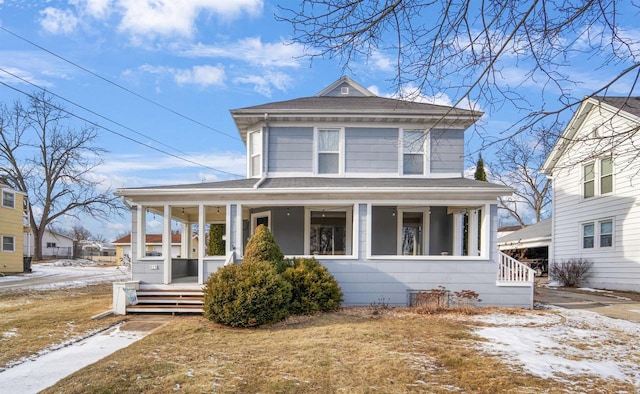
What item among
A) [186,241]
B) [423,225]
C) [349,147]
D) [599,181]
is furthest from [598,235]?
[186,241]

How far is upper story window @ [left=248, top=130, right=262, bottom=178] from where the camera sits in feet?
40.1

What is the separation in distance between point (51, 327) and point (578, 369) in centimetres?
905

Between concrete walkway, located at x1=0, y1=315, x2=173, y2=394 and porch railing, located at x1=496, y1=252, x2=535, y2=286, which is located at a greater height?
porch railing, located at x1=496, y1=252, x2=535, y2=286

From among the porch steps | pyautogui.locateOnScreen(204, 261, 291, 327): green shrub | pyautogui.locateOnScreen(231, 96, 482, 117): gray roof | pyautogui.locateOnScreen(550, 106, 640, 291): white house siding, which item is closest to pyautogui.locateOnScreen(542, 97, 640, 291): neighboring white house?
pyautogui.locateOnScreen(550, 106, 640, 291): white house siding

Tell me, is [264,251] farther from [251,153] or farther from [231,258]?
[251,153]

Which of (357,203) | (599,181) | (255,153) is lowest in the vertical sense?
(357,203)

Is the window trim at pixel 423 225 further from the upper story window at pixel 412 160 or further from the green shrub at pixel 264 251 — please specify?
the green shrub at pixel 264 251

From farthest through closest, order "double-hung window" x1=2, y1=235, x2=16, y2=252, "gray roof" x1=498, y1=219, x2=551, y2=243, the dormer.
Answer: "double-hung window" x1=2, y1=235, x2=16, y2=252 → "gray roof" x1=498, y1=219, x2=551, y2=243 → the dormer

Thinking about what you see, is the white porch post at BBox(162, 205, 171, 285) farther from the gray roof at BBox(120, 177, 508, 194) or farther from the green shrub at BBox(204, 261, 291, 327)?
the green shrub at BBox(204, 261, 291, 327)

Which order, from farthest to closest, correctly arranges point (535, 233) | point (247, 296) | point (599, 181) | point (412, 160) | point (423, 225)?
1. point (535, 233)
2. point (599, 181)
3. point (423, 225)
4. point (412, 160)
5. point (247, 296)

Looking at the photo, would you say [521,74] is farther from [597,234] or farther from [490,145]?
[597,234]

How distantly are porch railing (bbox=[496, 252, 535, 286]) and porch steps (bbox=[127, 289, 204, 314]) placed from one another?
750 cm

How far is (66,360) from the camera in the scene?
5531 millimetres

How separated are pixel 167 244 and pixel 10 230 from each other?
1905 centimetres
